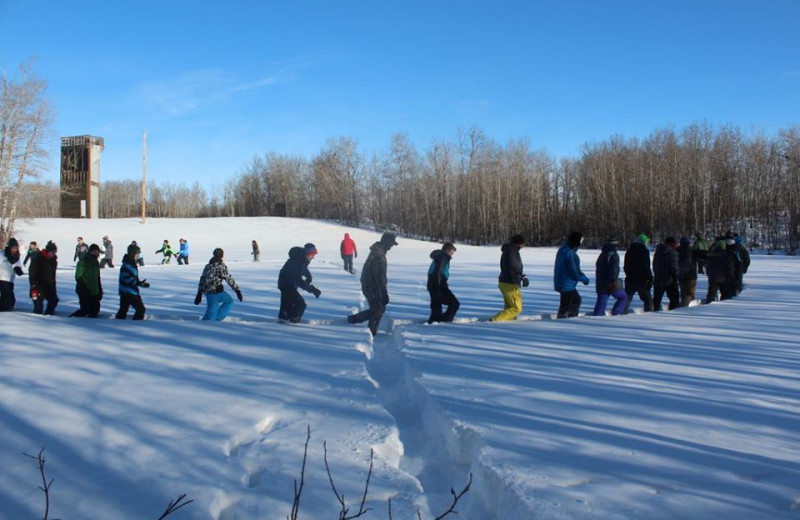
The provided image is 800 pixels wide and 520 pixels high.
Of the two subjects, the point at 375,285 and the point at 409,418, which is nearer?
the point at 409,418

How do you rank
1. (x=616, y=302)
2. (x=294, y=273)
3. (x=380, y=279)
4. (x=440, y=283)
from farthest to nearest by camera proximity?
(x=616, y=302)
(x=440, y=283)
(x=294, y=273)
(x=380, y=279)

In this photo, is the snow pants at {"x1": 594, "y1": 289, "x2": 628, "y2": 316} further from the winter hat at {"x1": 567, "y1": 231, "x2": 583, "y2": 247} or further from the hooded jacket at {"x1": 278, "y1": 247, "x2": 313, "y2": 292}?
the hooded jacket at {"x1": 278, "y1": 247, "x2": 313, "y2": 292}

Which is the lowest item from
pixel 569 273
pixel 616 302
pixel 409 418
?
pixel 409 418

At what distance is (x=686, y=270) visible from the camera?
10.9 metres

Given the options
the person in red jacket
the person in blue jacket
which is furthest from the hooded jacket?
the person in red jacket

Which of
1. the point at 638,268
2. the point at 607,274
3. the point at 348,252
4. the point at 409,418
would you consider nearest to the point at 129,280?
the point at 409,418

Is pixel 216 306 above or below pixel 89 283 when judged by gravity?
below

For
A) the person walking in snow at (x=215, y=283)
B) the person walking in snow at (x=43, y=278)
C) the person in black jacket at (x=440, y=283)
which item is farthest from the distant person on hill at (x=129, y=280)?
the person in black jacket at (x=440, y=283)

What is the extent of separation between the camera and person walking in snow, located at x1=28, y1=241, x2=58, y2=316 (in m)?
9.68

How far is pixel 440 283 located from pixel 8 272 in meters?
7.95

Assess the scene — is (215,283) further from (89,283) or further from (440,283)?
(440,283)

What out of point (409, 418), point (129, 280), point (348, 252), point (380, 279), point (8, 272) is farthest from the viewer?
point (348, 252)

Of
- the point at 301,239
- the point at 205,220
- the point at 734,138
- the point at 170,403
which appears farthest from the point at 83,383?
the point at 734,138

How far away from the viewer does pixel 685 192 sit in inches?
1896
